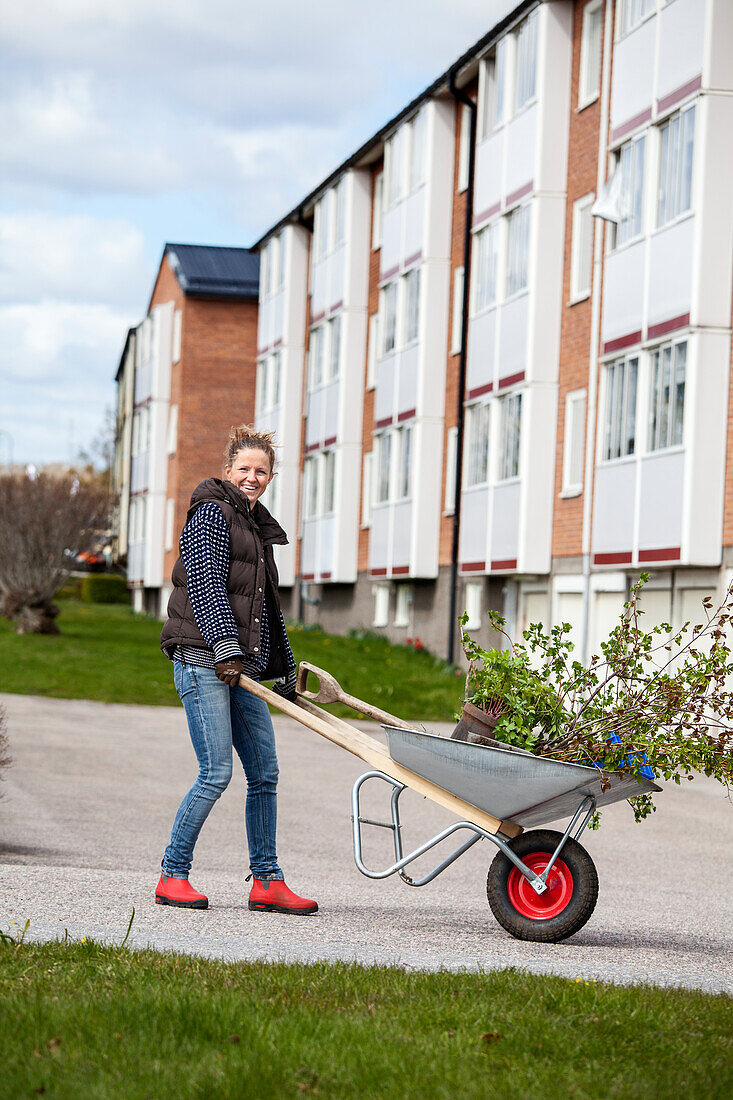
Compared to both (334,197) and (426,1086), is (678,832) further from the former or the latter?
(334,197)

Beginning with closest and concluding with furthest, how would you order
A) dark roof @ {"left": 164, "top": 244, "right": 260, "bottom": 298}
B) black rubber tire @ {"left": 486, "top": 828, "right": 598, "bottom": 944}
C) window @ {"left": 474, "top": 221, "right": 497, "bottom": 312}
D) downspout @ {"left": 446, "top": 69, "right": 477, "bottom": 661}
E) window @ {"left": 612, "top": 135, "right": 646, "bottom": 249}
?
black rubber tire @ {"left": 486, "top": 828, "right": 598, "bottom": 944} → window @ {"left": 612, "top": 135, "right": 646, "bottom": 249} → window @ {"left": 474, "top": 221, "right": 497, "bottom": 312} → downspout @ {"left": 446, "top": 69, "right": 477, "bottom": 661} → dark roof @ {"left": 164, "top": 244, "right": 260, "bottom": 298}

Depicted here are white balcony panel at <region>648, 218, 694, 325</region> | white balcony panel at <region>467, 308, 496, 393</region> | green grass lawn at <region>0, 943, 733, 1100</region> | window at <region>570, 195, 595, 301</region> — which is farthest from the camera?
white balcony panel at <region>467, 308, 496, 393</region>

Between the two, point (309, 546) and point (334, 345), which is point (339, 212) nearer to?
point (334, 345)

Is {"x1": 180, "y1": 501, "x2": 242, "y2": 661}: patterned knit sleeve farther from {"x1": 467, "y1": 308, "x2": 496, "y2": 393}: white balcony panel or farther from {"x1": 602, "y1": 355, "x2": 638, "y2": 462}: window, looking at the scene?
{"x1": 467, "y1": 308, "x2": 496, "y2": 393}: white balcony panel

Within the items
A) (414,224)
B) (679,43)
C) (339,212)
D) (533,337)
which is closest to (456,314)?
(414,224)

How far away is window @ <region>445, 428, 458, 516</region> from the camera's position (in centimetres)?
2997

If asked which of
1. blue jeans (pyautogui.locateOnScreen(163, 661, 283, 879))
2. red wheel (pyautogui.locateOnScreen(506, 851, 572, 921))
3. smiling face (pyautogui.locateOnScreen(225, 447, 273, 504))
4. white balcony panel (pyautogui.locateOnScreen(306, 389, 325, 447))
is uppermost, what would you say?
white balcony panel (pyautogui.locateOnScreen(306, 389, 325, 447))

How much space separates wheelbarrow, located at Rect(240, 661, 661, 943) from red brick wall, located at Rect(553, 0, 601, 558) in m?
17.1

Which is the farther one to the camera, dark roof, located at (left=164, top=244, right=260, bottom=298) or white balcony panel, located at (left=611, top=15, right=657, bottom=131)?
dark roof, located at (left=164, top=244, right=260, bottom=298)

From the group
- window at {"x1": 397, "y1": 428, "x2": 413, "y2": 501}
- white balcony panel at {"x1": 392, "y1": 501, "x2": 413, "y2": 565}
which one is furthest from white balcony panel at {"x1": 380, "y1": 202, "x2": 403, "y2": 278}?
white balcony panel at {"x1": 392, "y1": 501, "x2": 413, "y2": 565}

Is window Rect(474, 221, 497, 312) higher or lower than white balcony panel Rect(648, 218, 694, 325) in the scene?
higher

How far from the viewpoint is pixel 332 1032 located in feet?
13.6

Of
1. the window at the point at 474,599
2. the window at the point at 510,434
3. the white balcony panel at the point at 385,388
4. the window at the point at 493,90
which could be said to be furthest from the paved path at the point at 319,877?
the white balcony panel at the point at 385,388

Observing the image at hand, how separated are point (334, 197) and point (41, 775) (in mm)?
26784
